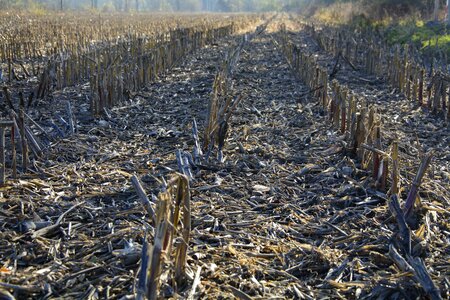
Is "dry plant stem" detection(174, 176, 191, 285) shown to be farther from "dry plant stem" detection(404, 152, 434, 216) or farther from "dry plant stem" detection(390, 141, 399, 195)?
"dry plant stem" detection(390, 141, 399, 195)

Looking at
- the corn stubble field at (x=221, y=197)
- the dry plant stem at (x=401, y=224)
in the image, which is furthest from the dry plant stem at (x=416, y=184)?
the dry plant stem at (x=401, y=224)

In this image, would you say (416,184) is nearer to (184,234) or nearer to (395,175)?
(395,175)

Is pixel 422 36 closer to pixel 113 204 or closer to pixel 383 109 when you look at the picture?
pixel 383 109

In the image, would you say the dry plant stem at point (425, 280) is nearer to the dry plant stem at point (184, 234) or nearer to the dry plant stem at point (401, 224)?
the dry plant stem at point (401, 224)

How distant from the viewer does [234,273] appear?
10.3ft

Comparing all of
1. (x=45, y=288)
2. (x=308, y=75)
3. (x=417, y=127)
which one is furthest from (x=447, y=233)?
(x=308, y=75)

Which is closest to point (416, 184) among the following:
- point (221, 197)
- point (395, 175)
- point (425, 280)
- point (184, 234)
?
point (395, 175)

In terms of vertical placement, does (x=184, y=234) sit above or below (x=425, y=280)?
above

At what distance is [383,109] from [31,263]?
578 cm

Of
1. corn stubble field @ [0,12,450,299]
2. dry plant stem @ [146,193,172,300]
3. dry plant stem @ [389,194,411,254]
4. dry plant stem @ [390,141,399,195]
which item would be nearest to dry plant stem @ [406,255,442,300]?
corn stubble field @ [0,12,450,299]

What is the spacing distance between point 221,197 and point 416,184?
1433 mm

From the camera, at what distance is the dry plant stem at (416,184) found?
3.79 metres

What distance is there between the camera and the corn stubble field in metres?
2.97

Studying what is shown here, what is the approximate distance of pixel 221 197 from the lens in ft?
14.1
